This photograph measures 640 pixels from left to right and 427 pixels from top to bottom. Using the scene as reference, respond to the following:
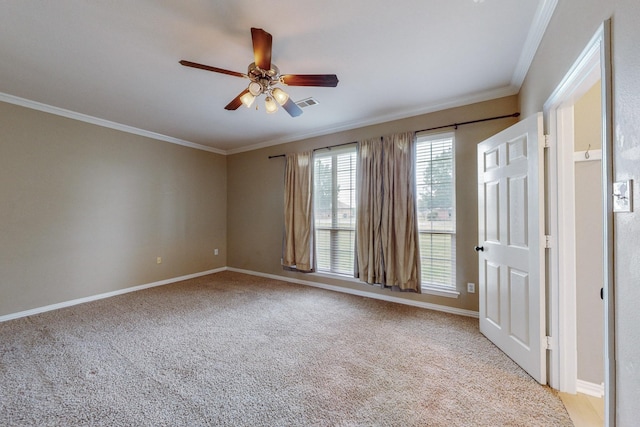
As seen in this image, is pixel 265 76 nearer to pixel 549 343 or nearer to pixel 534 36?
pixel 534 36

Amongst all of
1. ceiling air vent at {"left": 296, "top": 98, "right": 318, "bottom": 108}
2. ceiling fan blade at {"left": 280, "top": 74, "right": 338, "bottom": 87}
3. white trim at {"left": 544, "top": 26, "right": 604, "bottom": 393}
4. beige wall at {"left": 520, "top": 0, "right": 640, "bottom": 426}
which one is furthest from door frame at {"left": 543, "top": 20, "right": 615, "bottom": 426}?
ceiling air vent at {"left": 296, "top": 98, "right": 318, "bottom": 108}

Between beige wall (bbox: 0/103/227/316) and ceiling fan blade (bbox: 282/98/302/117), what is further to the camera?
beige wall (bbox: 0/103/227/316)

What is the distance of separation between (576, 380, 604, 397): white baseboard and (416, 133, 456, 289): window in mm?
1435

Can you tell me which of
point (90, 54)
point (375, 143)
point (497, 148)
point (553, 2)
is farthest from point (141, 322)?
point (553, 2)

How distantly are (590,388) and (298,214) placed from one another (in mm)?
3709

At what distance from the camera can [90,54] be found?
2246 mm

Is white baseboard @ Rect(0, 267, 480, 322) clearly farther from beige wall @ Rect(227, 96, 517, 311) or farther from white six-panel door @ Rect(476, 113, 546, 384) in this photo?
white six-panel door @ Rect(476, 113, 546, 384)

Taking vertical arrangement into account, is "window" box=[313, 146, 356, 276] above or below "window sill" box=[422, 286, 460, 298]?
above

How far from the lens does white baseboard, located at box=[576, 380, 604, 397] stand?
6.05ft

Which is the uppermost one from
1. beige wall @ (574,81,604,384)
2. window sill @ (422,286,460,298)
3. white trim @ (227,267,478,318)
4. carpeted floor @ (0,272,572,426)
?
beige wall @ (574,81,604,384)

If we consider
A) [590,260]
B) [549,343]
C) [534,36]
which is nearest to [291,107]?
[534,36]

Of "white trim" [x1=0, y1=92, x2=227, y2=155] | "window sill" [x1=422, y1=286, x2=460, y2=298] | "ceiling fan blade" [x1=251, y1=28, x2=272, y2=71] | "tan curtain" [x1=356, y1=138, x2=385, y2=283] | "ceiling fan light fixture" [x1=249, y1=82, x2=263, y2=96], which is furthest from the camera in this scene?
"tan curtain" [x1=356, y1=138, x2=385, y2=283]

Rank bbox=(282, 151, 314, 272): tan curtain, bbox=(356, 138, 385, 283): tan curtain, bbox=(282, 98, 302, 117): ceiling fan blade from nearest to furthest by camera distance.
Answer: bbox=(282, 98, 302, 117): ceiling fan blade < bbox=(356, 138, 385, 283): tan curtain < bbox=(282, 151, 314, 272): tan curtain

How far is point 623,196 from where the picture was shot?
98 centimetres
